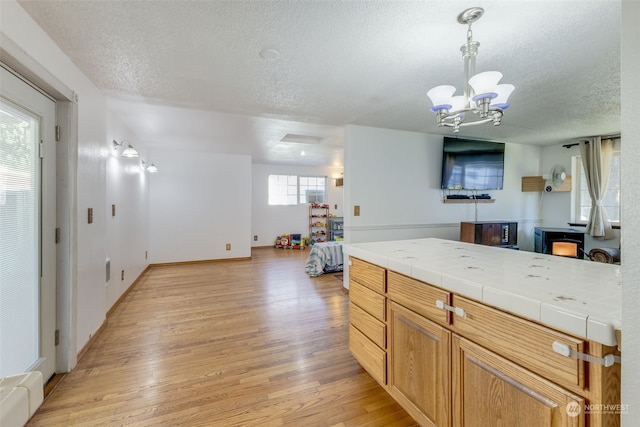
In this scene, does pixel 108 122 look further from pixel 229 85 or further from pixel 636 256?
pixel 636 256

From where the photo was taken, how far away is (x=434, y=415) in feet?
4.22

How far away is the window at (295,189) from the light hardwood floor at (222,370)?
422cm

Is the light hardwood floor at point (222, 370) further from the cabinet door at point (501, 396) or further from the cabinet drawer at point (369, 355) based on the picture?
the cabinet door at point (501, 396)

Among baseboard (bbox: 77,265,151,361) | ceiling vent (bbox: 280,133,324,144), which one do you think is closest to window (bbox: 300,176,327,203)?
ceiling vent (bbox: 280,133,324,144)

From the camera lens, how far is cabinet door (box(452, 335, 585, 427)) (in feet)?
2.76

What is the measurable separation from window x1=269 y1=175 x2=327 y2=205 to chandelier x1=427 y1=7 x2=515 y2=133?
5896mm

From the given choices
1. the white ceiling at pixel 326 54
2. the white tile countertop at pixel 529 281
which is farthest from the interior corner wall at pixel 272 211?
the white tile countertop at pixel 529 281

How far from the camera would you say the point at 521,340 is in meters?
0.94

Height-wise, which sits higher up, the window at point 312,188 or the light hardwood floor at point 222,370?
the window at point 312,188

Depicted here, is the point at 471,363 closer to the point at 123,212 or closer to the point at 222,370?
the point at 222,370

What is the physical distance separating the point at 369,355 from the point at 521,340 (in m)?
1.04

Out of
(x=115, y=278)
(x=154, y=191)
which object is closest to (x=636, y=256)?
(x=115, y=278)

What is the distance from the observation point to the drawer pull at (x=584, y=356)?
29.5 inches

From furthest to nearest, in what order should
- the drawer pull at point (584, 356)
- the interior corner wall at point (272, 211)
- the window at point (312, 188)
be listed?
the window at point (312, 188)
the interior corner wall at point (272, 211)
the drawer pull at point (584, 356)
